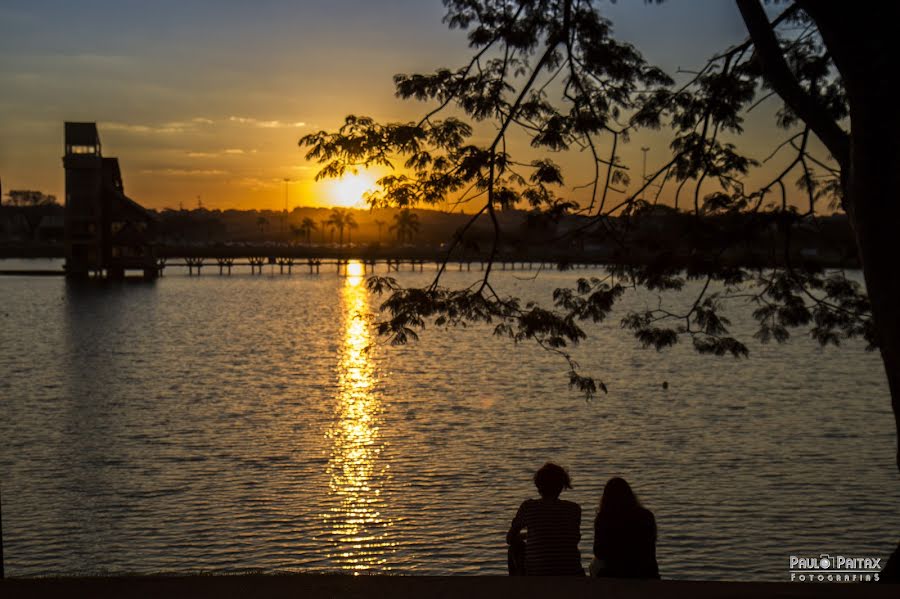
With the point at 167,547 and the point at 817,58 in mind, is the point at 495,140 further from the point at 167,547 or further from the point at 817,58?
the point at 167,547

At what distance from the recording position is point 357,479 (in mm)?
22969

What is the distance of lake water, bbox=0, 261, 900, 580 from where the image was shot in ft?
58.5

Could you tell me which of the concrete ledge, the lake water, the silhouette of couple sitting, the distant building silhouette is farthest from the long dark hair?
the distant building silhouette

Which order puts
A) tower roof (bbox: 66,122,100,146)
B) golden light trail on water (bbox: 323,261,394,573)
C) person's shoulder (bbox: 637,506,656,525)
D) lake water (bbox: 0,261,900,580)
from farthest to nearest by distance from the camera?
tower roof (bbox: 66,122,100,146) < lake water (bbox: 0,261,900,580) < golden light trail on water (bbox: 323,261,394,573) < person's shoulder (bbox: 637,506,656,525)

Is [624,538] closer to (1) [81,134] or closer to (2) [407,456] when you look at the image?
(2) [407,456]

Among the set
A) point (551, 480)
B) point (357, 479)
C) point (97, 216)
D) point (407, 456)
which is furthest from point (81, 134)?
point (551, 480)

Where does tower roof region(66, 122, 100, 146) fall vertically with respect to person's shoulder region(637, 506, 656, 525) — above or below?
above

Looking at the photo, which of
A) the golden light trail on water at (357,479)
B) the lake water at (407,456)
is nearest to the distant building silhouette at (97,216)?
the lake water at (407,456)

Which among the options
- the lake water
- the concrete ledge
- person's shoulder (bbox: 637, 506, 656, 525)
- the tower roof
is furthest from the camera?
the tower roof

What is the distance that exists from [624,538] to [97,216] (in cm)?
11679

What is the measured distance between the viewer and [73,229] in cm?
11812

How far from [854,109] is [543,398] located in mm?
29298

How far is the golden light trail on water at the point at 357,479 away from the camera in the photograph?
1769 centimetres

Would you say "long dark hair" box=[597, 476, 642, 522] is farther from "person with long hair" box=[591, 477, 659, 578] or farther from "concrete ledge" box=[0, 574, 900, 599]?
"concrete ledge" box=[0, 574, 900, 599]
